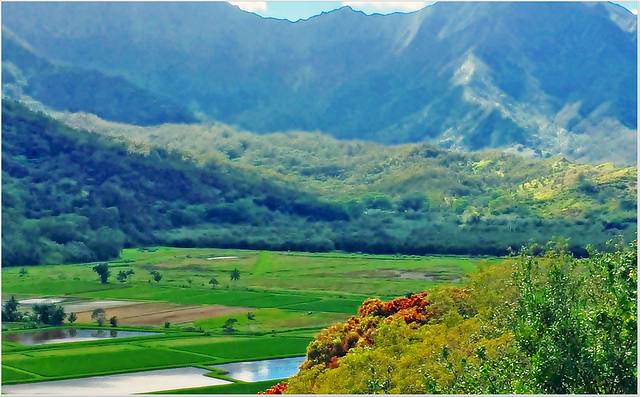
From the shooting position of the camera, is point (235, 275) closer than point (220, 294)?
No

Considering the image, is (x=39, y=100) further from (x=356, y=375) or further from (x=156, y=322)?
(x=356, y=375)

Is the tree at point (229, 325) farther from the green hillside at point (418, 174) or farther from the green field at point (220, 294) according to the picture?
the green hillside at point (418, 174)

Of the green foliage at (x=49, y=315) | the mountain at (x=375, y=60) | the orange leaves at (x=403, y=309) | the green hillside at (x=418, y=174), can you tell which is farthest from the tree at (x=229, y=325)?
the mountain at (x=375, y=60)

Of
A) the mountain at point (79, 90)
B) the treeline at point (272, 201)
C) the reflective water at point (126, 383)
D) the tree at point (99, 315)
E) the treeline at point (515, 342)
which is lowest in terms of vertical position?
the reflective water at point (126, 383)

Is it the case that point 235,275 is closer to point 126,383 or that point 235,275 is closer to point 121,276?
point 121,276

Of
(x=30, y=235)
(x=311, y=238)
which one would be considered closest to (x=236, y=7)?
(x=311, y=238)

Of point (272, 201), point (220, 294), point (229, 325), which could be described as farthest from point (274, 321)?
point (272, 201)

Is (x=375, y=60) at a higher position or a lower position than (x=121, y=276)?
higher
